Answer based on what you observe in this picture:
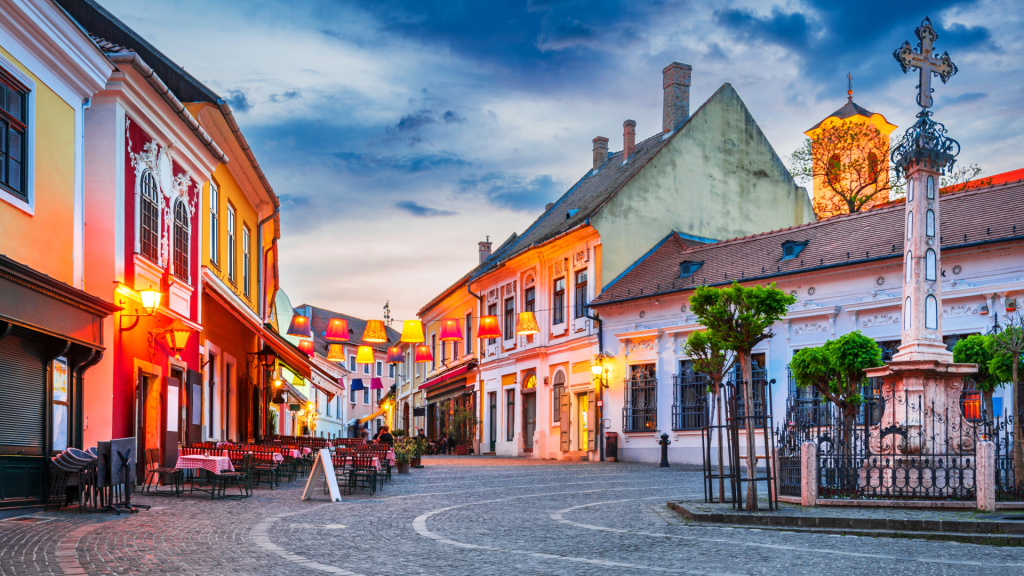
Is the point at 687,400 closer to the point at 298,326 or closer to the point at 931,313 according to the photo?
the point at 298,326

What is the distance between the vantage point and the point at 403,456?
2422 cm

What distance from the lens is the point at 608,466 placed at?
26.5 meters

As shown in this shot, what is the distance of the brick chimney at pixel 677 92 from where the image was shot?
116 feet

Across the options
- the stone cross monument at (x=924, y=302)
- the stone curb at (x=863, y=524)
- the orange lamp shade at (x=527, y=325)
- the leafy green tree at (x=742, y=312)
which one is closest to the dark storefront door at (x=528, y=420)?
the orange lamp shade at (x=527, y=325)

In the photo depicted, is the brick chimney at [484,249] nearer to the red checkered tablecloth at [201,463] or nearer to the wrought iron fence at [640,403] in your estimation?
the wrought iron fence at [640,403]

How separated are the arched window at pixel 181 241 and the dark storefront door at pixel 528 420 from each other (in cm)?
1931

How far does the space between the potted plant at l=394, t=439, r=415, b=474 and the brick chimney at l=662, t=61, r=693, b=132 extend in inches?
638

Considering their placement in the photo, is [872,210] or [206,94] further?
[872,210]

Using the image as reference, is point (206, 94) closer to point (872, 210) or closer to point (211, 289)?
point (211, 289)

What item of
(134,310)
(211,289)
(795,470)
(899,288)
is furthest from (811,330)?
(134,310)

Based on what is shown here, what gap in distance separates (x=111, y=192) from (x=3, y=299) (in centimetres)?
364

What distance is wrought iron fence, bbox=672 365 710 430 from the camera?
89.4 feet

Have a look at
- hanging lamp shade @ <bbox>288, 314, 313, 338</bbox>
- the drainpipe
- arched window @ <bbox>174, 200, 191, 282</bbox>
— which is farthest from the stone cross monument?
hanging lamp shade @ <bbox>288, 314, 313, 338</bbox>

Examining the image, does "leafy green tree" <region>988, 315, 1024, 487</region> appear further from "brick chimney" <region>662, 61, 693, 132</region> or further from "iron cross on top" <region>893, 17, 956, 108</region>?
"brick chimney" <region>662, 61, 693, 132</region>
